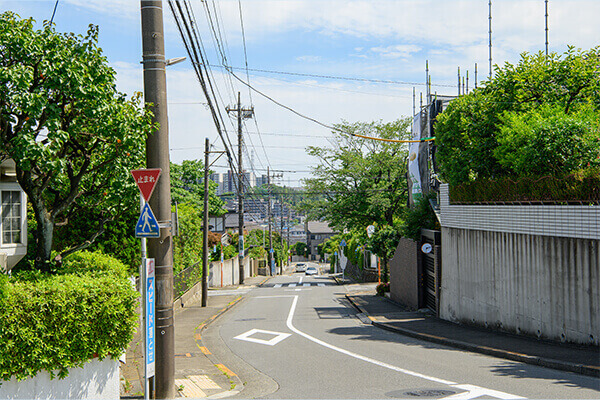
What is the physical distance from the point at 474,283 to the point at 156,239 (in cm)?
1200

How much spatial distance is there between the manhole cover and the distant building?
424 ft

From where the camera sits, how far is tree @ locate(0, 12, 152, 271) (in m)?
8.81

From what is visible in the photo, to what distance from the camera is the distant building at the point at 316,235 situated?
141m

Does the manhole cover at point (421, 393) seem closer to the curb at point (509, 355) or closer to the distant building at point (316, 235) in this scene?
the curb at point (509, 355)

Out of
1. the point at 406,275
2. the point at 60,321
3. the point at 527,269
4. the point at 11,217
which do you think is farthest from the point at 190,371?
the point at 406,275

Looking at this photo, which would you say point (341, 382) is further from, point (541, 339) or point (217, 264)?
point (217, 264)

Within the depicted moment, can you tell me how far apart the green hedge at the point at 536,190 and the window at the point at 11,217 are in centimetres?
1323

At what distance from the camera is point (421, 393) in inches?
377

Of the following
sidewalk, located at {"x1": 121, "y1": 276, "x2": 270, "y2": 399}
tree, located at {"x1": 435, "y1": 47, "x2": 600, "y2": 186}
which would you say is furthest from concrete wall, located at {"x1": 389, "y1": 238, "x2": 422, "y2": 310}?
sidewalk, located at {"x1": 121, "y1": 276, "x2": 270, "y2": 399}

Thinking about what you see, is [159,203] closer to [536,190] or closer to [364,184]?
[536,190]

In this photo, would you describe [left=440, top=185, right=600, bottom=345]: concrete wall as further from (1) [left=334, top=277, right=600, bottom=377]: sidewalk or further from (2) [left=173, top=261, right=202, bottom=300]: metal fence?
(2) [left=173, top=261, right=202, bottom=300]: metal fence

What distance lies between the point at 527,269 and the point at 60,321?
1174cm

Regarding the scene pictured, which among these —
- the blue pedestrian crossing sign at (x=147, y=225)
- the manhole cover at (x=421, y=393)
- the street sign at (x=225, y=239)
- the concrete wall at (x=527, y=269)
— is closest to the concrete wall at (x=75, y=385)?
the blue pedestrian crossing sign at (x=147, y=225)

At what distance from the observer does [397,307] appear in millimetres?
25016
